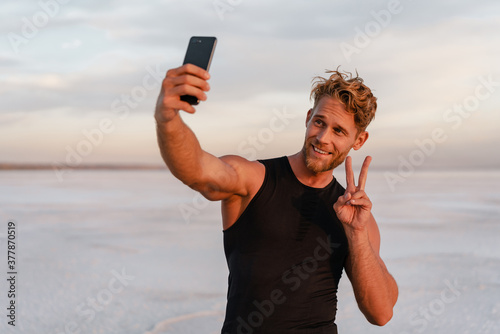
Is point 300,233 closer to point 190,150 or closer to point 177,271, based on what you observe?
point 190,150

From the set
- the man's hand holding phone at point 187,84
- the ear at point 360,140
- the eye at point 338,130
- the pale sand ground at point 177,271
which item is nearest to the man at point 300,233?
the eye at point 338,130

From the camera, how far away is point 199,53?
2094 millimetres

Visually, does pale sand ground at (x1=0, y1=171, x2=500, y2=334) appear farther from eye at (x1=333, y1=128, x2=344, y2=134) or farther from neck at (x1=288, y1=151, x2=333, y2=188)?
eye at (x1=333, y1=128, x2=344, y2=134)

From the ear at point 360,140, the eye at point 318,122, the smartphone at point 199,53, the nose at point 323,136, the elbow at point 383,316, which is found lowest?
the elbow at point 383,316

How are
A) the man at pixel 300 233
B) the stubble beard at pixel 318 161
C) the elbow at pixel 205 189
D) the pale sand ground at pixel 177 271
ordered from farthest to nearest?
1. the pale sand ground at pixel 177 271
2. the stubble beard at pixel 318 161
3. the man at pixel 300 233
4. the elbow at pixel 205 189

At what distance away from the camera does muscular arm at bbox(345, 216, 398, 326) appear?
9.57 ft

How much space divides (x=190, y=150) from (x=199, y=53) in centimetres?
42

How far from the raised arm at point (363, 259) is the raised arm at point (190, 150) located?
0.56m

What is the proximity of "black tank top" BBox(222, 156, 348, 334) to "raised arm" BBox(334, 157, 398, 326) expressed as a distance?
124 mm

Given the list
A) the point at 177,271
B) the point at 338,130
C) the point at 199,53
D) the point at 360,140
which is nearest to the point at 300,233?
the point at 338,130

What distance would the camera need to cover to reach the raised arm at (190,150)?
2.00m

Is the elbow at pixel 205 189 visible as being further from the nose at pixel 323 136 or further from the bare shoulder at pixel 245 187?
the nose at pixel 323 136

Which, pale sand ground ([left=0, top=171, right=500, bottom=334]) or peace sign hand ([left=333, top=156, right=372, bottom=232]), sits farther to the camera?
pale sand ground ([left=0, top=171, right=500, bottom=334])

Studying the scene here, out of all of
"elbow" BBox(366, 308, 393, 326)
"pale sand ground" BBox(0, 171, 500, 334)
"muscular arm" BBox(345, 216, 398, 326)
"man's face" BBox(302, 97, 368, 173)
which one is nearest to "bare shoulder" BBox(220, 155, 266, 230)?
"man's face" BBox(302, 97, 368, 173)
